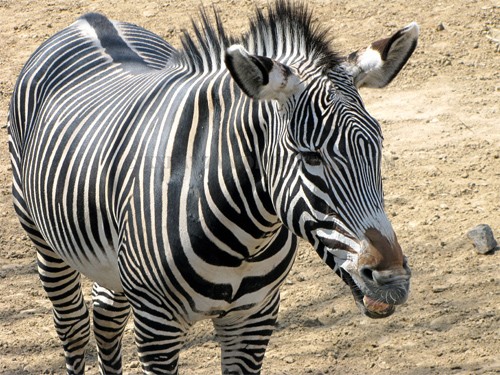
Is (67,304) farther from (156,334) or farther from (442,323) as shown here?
(442,323)

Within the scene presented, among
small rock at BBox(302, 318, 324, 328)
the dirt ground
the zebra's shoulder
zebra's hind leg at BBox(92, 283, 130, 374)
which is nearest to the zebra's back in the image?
the zebra's shoulder

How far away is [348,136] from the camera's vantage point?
3.49 meters

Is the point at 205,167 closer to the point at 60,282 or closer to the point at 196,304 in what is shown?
the point at 196,304

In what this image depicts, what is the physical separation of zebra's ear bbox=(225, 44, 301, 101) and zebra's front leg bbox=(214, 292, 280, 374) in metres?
1.31

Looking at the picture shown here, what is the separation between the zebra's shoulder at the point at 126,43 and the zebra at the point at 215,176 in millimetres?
29

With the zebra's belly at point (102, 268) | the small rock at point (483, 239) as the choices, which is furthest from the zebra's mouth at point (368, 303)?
the small rock at point (483, 239)

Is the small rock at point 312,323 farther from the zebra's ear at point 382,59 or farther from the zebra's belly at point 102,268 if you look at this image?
the zebra's ear at point 382,59

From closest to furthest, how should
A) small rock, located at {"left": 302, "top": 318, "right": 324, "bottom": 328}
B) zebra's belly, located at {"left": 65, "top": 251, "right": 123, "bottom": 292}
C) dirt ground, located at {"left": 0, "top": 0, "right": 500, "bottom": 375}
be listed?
zebra's belly, located at {"left": 65, "top": 251, "right": 123, "bottom": 292}, dirt ground, located at {"left": 0, "top": 0, "right": 500, "bottom": 375}, small rock, located at {"left": 302, "top": 318, "right": 324, "bottom": 328}

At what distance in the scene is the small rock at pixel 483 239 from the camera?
22.5ft

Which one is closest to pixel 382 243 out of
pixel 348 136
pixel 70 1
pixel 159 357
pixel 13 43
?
pixel 348 136

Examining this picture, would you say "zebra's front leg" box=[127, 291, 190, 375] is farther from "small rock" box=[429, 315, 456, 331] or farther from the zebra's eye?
"small rock" box=[429, 315, 456, 331]

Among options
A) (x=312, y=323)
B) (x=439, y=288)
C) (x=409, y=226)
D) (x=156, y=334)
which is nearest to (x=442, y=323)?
(x=439, y=288)

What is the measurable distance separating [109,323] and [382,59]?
104 inches

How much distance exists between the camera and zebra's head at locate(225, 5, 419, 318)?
3.46 m
